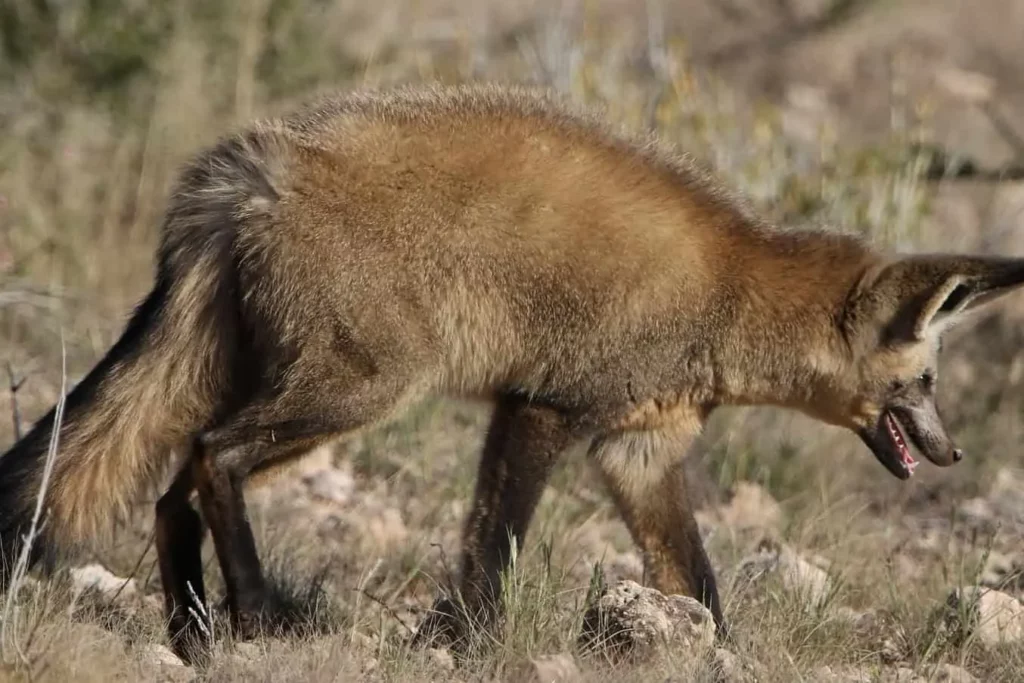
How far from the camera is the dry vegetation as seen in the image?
5785 mm

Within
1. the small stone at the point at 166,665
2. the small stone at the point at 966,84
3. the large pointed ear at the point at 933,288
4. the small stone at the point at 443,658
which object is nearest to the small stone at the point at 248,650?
the small stone at the point at 166,665

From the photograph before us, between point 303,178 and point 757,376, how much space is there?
2.11 metres

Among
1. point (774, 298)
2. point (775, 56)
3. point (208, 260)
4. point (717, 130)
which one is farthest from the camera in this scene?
point (775, 56)

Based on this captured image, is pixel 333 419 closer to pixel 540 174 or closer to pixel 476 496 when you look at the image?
pixel 476 496

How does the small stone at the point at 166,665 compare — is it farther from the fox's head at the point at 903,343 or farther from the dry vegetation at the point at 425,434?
the fox's head at the point at 903,343

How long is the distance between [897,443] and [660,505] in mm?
1071

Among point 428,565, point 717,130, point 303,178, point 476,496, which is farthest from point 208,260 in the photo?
point 717,130

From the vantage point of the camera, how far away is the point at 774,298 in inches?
259

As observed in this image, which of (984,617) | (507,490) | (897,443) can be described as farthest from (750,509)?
(507,490)

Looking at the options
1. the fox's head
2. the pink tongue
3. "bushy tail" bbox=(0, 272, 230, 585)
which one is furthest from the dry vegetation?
the fox's head

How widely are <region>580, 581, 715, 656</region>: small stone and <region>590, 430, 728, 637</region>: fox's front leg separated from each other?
65cm

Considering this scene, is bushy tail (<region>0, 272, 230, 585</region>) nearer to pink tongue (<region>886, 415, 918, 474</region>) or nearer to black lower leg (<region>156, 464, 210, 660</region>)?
black lower leg (<region>156, 464, 210, 660</region>)

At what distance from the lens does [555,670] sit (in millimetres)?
5348

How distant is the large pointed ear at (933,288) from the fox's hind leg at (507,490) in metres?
1.47
